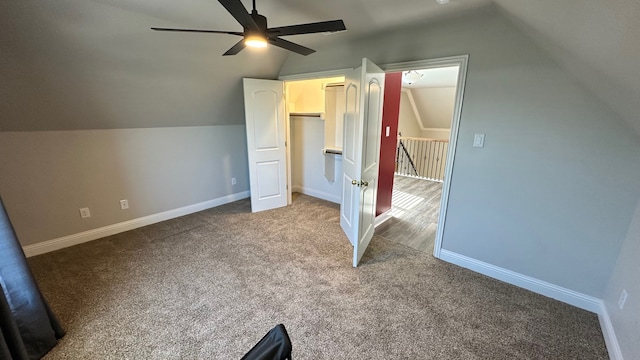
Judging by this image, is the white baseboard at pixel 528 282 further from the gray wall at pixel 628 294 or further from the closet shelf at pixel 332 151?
the closet shelf at pixel 332 151

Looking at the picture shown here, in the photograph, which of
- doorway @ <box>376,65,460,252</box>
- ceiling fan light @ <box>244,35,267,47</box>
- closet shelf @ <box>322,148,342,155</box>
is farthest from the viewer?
closet shelf @ <box>322,148,342,155</box>

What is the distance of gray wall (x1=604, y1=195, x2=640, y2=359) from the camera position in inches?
59.6

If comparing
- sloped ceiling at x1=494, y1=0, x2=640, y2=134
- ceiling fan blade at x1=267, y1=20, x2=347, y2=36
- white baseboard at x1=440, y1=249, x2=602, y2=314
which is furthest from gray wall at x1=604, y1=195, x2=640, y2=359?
ceiling fan blade at x1=267, y1=20, x2=347, y2=36

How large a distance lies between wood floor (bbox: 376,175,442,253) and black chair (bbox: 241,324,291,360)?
2459 millimetres

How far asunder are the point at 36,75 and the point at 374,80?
2.92 meters

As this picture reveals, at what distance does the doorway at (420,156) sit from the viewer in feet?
11.1

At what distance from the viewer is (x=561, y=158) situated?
201 centimetres

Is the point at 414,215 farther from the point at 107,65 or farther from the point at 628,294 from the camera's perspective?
the point at 107,65

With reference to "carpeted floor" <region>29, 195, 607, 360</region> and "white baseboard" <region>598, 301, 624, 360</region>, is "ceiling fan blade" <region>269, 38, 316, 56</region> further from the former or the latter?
"white baseboard" <region>598, 301, 624, 360</region>

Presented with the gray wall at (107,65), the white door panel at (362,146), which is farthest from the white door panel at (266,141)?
the white door panel at (362,146)

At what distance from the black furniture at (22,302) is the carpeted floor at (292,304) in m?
0.12

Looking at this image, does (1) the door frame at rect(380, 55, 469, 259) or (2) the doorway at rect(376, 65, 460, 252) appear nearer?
(1) the door frame at rect(380, 55, 469, 259)

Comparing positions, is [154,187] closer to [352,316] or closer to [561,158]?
[352,316]

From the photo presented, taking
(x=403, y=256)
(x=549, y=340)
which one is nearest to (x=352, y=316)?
(x=403, y=256)
